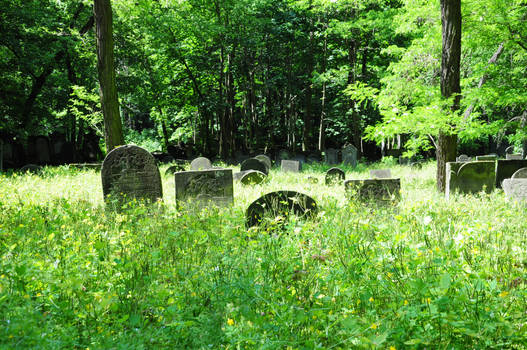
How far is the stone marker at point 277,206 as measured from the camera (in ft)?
17.9

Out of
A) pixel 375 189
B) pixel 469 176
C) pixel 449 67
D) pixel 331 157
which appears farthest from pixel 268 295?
pixel 331 157

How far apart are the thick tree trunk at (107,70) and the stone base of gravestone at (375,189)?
675 centimetres

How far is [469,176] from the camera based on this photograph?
8.59 m

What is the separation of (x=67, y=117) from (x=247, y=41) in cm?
1321

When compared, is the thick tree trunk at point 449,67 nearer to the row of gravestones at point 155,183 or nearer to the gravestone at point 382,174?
the row of gravestones at point 155,183

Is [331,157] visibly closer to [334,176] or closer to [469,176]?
[334,176]

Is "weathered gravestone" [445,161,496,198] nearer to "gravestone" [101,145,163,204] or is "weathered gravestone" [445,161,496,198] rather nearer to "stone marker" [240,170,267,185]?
"stone marker" [240,170,267,185]

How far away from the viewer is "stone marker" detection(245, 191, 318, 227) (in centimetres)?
546

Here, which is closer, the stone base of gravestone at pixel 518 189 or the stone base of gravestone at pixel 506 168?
the stone base of gravestone at pixel 518 189

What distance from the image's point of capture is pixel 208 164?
45.8 feet

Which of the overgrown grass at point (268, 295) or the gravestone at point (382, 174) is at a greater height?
the gravestone at point (382, 174)

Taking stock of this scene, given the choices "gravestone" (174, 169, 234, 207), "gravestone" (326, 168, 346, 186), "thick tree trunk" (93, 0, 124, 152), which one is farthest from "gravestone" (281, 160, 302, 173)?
"gravestone" (174, 169, 234, 207)

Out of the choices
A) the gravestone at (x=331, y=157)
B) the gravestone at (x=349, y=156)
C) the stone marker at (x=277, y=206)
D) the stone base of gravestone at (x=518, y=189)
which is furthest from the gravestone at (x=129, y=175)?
the gravestone at (x=331, y=157)

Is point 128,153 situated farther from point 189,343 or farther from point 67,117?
point 67,117
